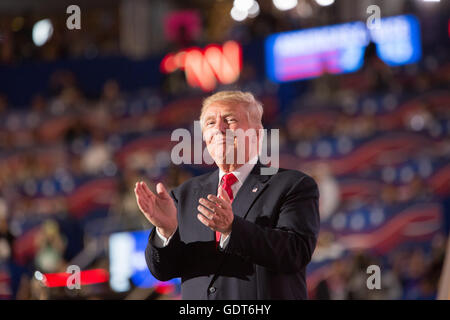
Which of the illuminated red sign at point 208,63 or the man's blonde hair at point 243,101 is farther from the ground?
the illuminated red sign at point 208,63

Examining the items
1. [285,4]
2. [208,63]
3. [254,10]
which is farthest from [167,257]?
[254,10]

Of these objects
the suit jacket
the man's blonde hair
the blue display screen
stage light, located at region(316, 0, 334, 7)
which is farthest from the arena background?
the man's blonde hair

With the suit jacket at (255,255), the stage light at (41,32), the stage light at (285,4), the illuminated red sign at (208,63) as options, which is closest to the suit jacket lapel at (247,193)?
the suit jacket at (255,255)

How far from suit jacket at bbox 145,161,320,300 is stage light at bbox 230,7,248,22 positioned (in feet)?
39.3

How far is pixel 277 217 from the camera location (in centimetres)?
212

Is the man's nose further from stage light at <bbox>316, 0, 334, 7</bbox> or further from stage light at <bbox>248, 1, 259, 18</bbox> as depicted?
stage light at <bbox>248, 1, 259, 18</bbox>

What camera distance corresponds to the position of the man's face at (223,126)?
2.08m

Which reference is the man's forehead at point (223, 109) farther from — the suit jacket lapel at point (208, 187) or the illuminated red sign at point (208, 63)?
the illuminated red sign at point (208, 63)

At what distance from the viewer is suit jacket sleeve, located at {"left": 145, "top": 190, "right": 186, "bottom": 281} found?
2104 mm

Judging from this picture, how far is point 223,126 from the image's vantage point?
2.09 meters

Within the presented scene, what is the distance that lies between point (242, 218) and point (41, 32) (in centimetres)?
1115

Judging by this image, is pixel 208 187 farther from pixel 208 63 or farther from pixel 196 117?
pixel 208 63

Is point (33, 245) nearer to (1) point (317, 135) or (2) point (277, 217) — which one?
(1) point (317, 135)

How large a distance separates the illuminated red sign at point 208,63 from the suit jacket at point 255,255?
9742 mm
